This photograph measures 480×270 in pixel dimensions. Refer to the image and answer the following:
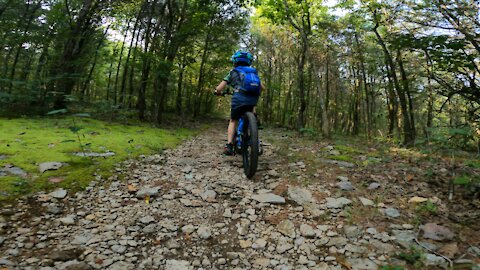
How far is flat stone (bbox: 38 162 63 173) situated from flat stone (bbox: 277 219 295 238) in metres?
3.14

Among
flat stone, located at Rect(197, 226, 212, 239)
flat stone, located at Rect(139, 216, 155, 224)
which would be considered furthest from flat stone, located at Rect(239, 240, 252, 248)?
flat stone, located at Rect(139, 216, 155, 224)

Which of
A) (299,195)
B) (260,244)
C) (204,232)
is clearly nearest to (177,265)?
(204,232)

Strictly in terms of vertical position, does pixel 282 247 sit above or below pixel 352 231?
below

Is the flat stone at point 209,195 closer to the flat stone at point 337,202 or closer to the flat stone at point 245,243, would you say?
the flat stone at point 245,243

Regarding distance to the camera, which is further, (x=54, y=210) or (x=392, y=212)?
(x=392, y=212)

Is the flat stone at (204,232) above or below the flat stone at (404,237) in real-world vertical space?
below

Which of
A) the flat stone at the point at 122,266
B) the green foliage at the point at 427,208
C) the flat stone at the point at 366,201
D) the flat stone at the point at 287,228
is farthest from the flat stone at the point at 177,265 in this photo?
the green foliage at the point at 427,208

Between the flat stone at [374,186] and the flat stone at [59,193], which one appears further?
the flat stone at [374,186]

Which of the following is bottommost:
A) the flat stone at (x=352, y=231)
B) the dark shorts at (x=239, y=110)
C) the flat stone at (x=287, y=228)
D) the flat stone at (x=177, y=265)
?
the flat stone at (x=177, y=265)

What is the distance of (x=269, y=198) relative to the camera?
145 inches

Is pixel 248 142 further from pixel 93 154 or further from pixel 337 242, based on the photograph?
pixel 93 154

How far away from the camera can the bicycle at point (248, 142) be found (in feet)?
14.2

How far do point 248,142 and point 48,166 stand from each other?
2938 millimetres

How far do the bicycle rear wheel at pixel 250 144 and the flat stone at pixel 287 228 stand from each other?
1.32m
